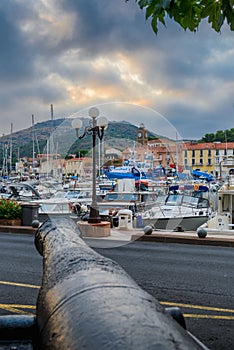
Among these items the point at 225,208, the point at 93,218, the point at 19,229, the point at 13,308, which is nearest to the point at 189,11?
the point at 13,308

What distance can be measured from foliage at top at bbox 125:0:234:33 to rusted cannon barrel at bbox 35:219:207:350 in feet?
5.87

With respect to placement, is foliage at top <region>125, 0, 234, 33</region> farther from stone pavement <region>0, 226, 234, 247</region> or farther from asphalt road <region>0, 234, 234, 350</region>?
stone pavement <region>0, 226, 234, 247</region>

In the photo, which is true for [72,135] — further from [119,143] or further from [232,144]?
[232,144]

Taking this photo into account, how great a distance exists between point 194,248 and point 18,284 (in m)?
6.24

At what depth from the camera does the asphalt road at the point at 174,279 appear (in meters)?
5.75

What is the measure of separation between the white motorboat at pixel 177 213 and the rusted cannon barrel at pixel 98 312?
16.0 m

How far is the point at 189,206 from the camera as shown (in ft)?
72.4

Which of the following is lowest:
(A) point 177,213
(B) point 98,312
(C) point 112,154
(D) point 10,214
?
(A) point 177,213

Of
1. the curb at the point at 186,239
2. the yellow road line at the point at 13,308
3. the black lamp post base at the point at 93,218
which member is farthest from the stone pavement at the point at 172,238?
the yellow road line at the point at 13,308

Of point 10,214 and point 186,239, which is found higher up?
point 10,214

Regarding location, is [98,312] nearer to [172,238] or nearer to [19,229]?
[172,238]

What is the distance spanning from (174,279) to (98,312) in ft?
22.8

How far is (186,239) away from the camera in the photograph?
13.7 meters

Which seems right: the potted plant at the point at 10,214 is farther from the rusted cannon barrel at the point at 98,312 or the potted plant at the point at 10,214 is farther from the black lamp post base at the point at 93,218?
the rusted cannon barrel at the point at 98,312
